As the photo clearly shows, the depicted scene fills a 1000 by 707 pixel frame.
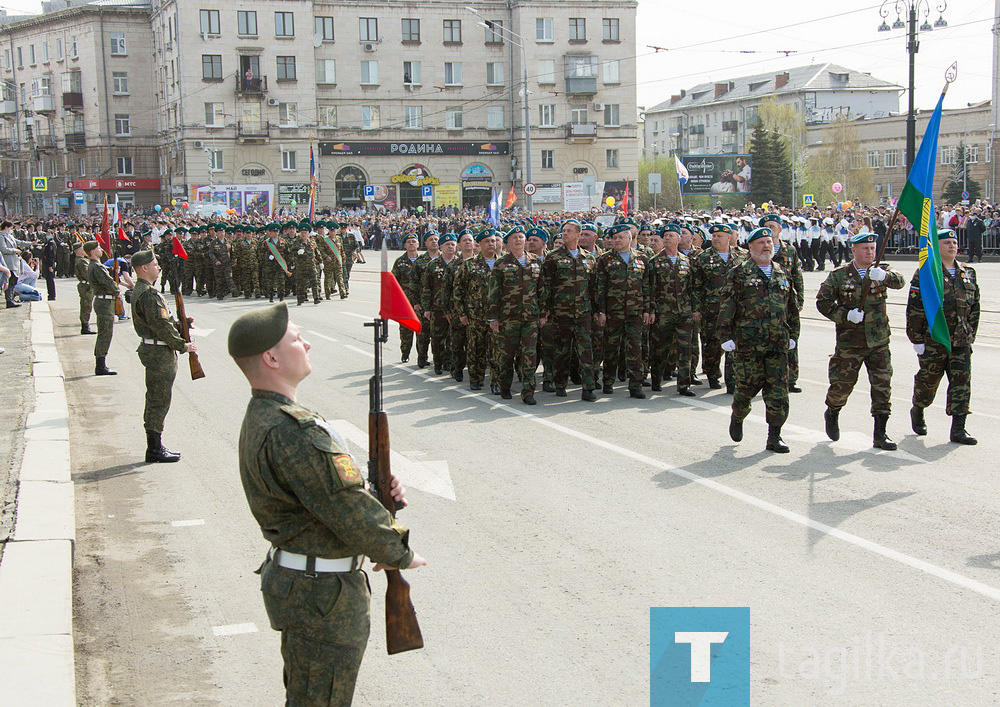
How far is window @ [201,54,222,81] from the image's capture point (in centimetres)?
7438

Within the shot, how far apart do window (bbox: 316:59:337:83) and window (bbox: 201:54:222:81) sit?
701 cm

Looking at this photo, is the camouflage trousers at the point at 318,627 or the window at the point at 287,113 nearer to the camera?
the camouflage trousers at the point at 318,627

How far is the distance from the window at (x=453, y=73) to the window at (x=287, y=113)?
11426 mm

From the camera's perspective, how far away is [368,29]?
78.1 m

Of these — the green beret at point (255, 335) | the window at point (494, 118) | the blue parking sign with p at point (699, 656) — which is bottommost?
the blue parking sign with p at point (699, 656)

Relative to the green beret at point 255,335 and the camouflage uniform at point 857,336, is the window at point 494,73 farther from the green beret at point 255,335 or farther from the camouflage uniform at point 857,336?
the green beret at point 255,335

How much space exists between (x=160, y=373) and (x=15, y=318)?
15.8 m

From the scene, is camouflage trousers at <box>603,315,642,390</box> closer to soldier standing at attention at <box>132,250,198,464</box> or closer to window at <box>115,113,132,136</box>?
soldier standing at attention at <box>132,250,198,464</box>

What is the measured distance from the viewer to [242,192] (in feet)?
211

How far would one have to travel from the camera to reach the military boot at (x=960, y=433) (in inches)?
390

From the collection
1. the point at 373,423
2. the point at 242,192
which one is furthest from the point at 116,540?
the point at 242,192

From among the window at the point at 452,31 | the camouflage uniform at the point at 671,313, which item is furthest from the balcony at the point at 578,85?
the camouflage uniform at the point at 671,313

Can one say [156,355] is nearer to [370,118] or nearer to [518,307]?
[518,307]

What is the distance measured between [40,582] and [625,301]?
25.8 ft
